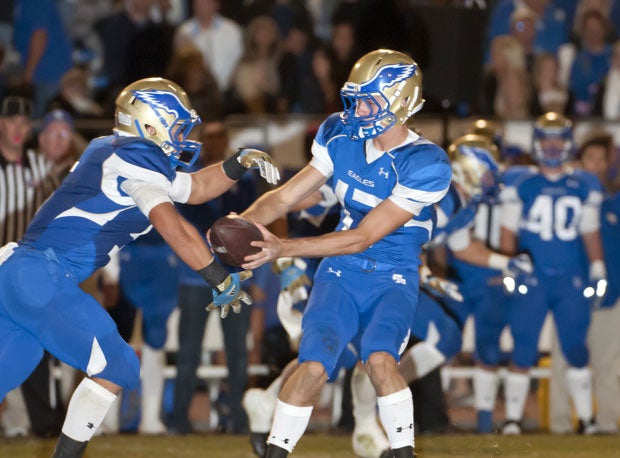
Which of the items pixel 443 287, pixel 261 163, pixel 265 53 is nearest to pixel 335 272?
pixel 261 163

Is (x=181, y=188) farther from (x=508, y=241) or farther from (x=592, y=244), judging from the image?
(x=592, y=244)

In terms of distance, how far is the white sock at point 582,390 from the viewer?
8359 millimetres

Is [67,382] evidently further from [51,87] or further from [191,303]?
[51,87]

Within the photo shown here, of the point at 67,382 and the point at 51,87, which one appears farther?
the point at 51,87

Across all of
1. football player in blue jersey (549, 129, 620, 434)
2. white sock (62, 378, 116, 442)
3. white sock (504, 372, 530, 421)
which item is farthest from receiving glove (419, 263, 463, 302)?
white sock (62, 378, 116, 442)

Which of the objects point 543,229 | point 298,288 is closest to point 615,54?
point 543,229

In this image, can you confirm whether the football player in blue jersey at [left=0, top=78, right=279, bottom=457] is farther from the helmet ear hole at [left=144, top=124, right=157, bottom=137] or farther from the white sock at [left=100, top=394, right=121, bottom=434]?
the white sock at [left=100, top=394, right=121, bottom=434]

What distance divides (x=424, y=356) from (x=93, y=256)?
288cm

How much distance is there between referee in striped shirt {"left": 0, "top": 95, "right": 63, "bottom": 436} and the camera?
8.00 m

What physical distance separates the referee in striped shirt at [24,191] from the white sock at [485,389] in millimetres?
2785

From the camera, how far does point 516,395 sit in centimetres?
840

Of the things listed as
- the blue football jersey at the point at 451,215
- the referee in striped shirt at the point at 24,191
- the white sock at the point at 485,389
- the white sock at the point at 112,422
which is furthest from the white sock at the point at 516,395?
the referee in striped shirt at the point at 24,191

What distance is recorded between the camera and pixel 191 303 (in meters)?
8.29

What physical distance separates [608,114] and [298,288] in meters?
4.64
